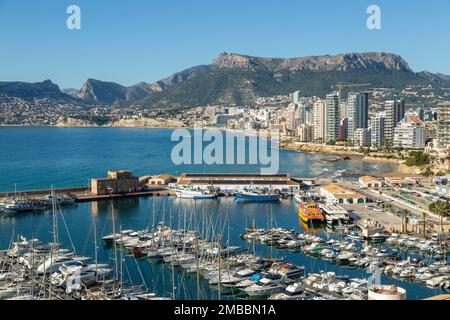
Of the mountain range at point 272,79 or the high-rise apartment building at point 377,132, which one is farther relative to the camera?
the mountain range at point 272,79

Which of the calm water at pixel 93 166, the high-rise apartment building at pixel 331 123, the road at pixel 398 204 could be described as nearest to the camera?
the road at pixel 398 204

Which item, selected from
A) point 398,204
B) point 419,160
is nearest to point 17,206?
point 398,204

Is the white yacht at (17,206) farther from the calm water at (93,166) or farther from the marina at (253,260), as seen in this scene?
the calm water at (93,166)

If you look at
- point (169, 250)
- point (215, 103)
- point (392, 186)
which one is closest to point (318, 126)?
point (392, 186)

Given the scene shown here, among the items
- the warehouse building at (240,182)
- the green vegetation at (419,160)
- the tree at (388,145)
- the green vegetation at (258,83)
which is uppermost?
the green vegetation at (258,83)

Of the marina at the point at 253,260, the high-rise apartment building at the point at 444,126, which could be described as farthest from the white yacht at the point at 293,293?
the high-rise apartment building at the point at 444,126
